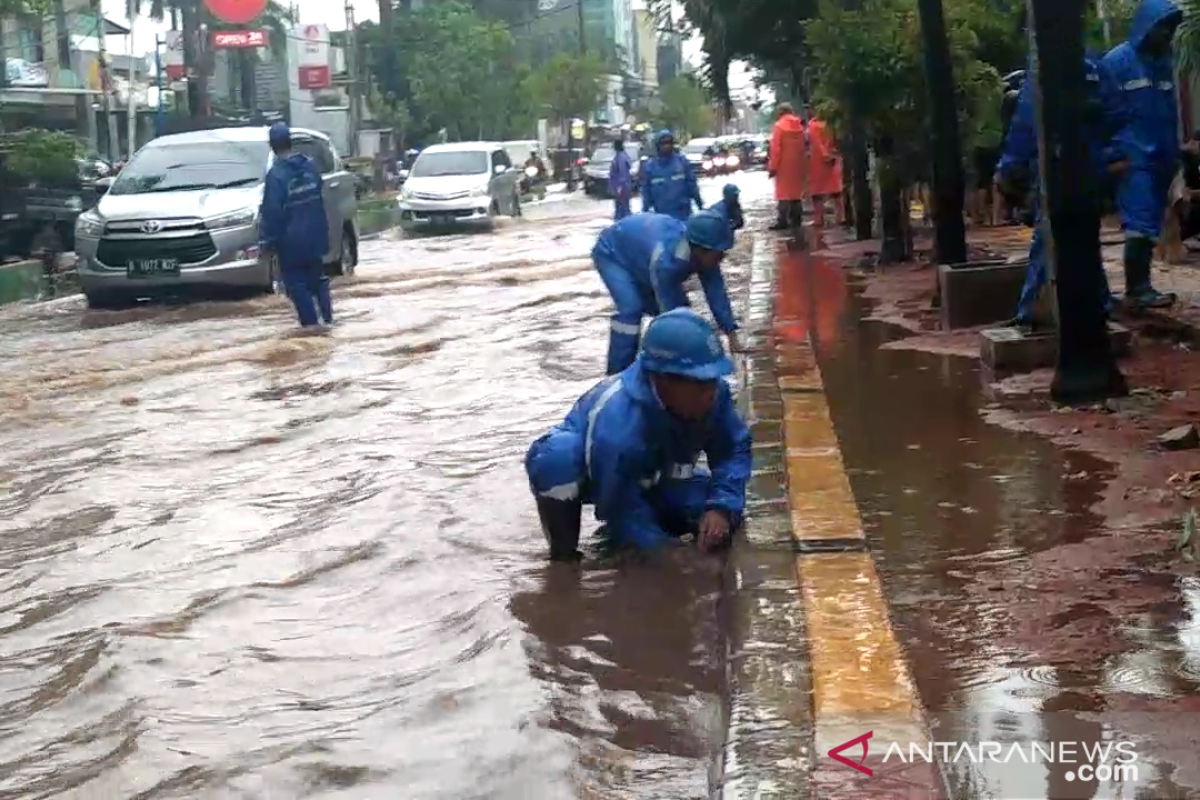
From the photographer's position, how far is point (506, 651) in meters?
5.14

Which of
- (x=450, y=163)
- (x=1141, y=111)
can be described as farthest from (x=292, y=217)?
(x=450, y=163)

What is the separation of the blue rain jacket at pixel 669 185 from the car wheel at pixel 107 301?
5.14 metres

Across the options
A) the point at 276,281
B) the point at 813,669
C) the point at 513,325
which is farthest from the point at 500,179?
the point at 813,669

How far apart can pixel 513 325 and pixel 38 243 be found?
12462 millimetres

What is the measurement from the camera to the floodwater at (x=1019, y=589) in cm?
393

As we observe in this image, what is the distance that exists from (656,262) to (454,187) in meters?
Answer: 19.4

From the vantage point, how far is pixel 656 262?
26.6 feet

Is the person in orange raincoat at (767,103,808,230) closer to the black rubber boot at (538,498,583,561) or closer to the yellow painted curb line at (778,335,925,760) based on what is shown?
the yellow painted curb line at (778,335,925,760)

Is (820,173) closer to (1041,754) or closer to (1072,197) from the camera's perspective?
(1072,197)

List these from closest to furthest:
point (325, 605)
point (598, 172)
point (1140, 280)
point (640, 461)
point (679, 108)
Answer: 1. point (640, 461)
2. point (325, 605)
3. point (1140, 280)
4. point (598, 172)
5. point (679, 108)

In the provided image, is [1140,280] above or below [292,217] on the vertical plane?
below

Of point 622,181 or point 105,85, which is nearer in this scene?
point 622,181

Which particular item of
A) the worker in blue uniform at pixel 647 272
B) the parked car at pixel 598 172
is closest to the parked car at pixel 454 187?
the parked car at pixel 598 172

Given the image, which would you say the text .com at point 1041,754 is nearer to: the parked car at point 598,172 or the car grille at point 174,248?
the car grille at point 174,248
